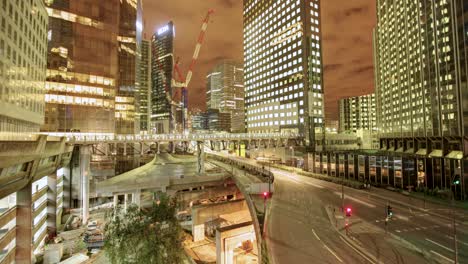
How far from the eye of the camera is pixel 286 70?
127688 millimetres

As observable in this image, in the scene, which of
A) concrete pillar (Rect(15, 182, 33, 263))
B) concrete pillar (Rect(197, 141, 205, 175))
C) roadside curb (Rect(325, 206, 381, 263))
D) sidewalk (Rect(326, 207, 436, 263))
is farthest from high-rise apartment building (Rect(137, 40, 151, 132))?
roadside curb (Rect(325, 206, 381, 263))

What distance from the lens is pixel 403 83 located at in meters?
96.4

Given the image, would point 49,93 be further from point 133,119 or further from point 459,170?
point 459,170

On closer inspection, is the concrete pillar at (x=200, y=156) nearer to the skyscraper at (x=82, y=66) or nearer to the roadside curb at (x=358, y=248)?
the skyscraper at (x=82, y=66)

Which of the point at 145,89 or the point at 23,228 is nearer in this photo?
the point at 23,228

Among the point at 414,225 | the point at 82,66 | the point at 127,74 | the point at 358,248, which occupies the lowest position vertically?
the point at 414,225

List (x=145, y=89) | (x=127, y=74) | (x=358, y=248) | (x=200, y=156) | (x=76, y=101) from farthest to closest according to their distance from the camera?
(x=145, y=89) < (x=127, y=74) < (x=76, y=101) < (x=200, y=156) < (x=358, y=248)

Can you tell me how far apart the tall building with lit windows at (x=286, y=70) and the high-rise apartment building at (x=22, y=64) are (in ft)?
315

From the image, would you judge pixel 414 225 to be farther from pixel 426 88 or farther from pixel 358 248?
pixel 426 88

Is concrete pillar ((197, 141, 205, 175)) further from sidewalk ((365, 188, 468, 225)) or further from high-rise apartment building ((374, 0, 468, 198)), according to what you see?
high-rise apartment building ((374, 0, 468, 198))

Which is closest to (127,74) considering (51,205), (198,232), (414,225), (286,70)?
(51,205)

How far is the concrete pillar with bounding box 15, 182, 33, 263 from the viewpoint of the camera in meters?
33.3

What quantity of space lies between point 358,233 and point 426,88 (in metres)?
68.8

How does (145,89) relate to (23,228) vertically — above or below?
above
